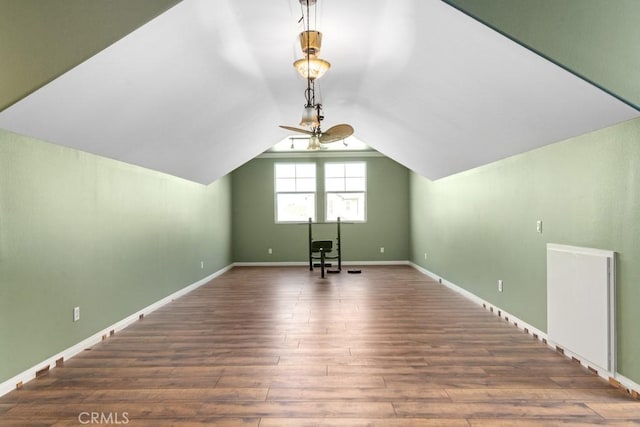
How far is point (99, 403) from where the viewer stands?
2.37 meters

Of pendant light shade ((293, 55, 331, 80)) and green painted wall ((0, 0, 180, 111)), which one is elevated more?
pendant light shade ((293, 55, 331, 80))

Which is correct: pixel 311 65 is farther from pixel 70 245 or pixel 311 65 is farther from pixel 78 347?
pixel 78 347

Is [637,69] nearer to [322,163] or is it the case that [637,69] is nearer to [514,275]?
[514,275]

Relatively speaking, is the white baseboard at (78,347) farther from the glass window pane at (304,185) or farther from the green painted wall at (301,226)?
the glass window pane at (304,185)

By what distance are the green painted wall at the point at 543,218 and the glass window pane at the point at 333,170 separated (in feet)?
10.7

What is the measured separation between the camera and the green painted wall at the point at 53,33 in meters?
2.11

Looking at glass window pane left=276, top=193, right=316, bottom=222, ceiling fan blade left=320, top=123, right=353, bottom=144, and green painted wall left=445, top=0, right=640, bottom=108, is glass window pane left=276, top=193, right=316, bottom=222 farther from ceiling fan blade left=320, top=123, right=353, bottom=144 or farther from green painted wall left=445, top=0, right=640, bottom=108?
green painted wall left=445, top=0, right=640, bottom=108

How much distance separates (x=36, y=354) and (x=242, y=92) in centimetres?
309

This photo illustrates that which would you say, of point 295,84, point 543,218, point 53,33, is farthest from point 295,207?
point 53,33

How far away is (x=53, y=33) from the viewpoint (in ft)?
7.07

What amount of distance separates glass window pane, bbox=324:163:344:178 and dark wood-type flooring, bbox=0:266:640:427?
198 inches

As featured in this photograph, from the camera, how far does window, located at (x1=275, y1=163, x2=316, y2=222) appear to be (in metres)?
9.18

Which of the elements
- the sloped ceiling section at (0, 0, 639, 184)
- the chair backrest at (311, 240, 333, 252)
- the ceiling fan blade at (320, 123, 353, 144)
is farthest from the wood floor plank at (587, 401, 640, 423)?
the chair backrest at (311, 240, 333, 252)

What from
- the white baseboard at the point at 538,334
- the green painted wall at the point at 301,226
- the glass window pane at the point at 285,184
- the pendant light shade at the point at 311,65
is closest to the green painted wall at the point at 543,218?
the white baseboard at the point at 538,334
